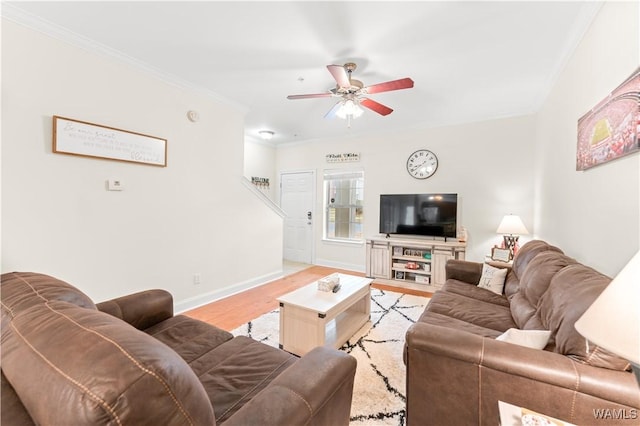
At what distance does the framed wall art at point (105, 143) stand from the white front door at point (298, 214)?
10.4ft

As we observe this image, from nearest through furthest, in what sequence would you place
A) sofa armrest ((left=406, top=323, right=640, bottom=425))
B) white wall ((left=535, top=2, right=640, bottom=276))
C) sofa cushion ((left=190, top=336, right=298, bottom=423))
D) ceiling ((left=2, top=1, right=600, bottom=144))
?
sofa armrest ((left=406, top=323, right=640, bottom=425)), sofa cushion ((left=190, top=336, right=298, bottom=423)), white wall ((left=535, top=2, right=640, bottom=276)), ceiling ((left=2, top=1, right=600, bottom=144))

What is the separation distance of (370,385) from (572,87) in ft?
9.64

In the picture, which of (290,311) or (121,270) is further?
(121,270)

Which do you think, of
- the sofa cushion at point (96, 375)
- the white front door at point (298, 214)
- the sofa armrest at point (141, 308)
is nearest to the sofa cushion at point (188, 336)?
the sofa armrest at point (141, 308)

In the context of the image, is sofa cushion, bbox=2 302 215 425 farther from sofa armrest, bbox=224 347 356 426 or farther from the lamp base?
the lamp base

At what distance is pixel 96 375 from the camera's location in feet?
1.80

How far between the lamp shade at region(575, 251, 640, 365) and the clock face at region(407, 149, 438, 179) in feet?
13.2

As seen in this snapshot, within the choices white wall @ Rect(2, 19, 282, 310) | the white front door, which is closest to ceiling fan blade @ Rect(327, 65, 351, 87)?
white wall @ Rect(2, 19, 282, 310)

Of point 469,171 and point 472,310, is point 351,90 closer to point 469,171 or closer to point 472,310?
point 472,310

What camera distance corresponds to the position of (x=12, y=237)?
2020 millimetres

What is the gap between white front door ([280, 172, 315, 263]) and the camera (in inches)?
229

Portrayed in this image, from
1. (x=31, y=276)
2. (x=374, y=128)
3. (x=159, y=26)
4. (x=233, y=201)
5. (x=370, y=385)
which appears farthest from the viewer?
(x=374, y=128)

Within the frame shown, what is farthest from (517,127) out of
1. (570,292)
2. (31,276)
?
(31,276)

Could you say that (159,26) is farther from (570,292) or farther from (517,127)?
(517,127)
